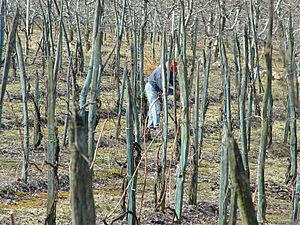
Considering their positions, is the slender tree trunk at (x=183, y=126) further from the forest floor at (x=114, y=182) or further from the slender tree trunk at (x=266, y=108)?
the slender tree trunk at (x=266, y=108)

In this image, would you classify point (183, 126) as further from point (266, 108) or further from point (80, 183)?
point (80, 183)

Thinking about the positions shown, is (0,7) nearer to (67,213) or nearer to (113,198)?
(67,213)

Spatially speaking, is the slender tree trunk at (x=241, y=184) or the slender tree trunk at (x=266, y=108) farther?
the slender tree trunk at (x=266, y=108)

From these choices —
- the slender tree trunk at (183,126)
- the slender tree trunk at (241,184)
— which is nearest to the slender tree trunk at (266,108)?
the slender tree trunk at (241,184)

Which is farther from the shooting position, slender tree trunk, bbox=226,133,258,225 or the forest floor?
the forest floor

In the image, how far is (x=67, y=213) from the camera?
177 inches

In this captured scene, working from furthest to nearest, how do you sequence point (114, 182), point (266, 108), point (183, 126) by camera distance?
point (114, 182)
point (183, 126)
point (266, 108)

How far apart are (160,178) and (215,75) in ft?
40.1

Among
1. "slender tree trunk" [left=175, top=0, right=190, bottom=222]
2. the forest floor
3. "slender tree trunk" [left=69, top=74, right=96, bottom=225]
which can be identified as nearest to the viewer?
"slender tree trunk" [left=69, top=74, right=96, bottom=225]

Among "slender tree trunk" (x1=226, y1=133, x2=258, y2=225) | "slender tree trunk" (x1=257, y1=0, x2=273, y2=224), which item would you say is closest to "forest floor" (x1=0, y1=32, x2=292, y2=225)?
"slender tree trunk" (x1=257, y1=0, x2=273, y2=224)

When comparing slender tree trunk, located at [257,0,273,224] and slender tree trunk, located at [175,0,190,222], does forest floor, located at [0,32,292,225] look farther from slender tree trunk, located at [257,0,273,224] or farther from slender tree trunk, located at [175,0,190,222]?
slender tree trunk, located at [257,0,273,224]

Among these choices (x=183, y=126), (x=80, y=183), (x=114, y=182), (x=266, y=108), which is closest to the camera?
(x=80, y=183)

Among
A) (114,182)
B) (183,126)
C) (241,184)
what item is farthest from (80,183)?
(114,182)

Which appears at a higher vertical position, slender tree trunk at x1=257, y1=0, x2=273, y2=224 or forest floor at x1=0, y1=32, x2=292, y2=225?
slender tree trunk at x1=257, y1=0, x2=273, y2=224
